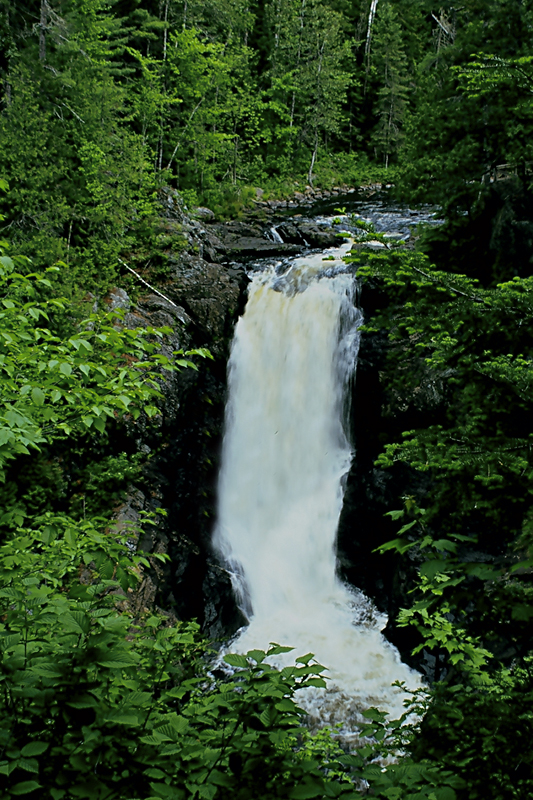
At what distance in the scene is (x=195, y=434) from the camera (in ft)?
31.9

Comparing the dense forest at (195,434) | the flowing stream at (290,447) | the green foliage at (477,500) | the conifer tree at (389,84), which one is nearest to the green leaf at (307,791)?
the dense forest at (195,434)

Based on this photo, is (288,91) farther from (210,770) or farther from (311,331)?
(210,770)

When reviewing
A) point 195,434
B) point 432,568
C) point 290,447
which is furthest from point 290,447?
point 432,568

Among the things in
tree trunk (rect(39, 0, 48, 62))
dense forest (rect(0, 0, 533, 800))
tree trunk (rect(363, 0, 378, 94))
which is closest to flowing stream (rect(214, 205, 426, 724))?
dense forest (rect(0, 0, 533, 800))

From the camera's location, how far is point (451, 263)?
716 centimetres

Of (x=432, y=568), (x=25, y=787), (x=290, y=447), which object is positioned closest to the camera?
(x=25, y=787)

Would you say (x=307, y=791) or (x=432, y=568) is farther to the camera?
(x=432, y=568)

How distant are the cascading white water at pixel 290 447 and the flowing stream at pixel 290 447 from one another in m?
0.02

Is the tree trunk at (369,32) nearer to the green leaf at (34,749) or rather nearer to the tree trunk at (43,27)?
the tree trunk at (43,27)

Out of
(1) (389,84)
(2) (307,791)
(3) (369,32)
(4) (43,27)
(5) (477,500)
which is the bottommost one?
(2) (307,791)

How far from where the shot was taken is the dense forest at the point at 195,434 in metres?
1.67

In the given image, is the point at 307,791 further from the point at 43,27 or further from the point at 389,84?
the point at 389,84

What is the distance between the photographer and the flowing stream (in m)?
9.12

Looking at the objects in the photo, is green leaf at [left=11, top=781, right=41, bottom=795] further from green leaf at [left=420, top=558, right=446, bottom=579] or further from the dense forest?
green leaf at [left=420, top=558, right=446, bottom=579]
